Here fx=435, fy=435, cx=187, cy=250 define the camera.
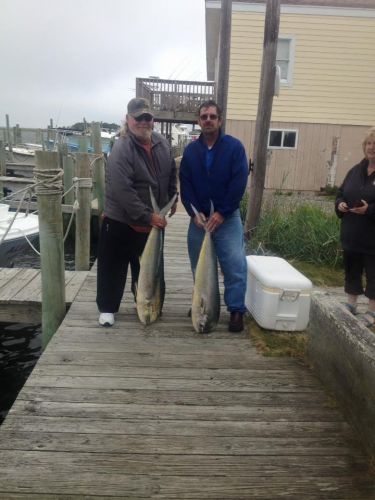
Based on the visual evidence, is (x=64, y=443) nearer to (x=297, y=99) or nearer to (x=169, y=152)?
(x=169, y=152)

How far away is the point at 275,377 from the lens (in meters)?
2.83

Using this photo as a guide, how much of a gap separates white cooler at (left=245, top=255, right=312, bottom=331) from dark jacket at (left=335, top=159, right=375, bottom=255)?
0.49 m

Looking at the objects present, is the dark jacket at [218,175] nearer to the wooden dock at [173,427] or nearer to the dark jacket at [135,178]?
the dark jacket at [135,178]

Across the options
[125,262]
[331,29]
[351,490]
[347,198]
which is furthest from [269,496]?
[331,29]

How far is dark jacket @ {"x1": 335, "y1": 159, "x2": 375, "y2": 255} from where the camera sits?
11.0 feet

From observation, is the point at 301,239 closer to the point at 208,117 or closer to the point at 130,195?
the point at 208,117

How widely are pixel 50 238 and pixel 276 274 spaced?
71.9 inches

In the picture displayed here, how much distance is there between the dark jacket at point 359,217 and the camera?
11.0 ft

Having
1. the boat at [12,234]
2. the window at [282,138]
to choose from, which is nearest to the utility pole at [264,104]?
the boat at [12,234]

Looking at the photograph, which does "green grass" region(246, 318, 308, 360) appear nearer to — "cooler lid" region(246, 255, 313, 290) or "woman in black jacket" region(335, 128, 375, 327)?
"cooler lid" region(246, 255, 313, 290)

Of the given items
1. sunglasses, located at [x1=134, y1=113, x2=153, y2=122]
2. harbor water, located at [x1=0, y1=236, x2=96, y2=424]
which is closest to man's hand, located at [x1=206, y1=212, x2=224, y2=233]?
sunglasses, located at [x1=134, y1=113, x2=153, y2=122]

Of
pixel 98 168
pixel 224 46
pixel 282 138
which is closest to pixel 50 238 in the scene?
pixel 224 46

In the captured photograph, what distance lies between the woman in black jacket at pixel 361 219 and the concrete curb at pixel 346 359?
2.43ft

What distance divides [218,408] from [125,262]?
149cm
